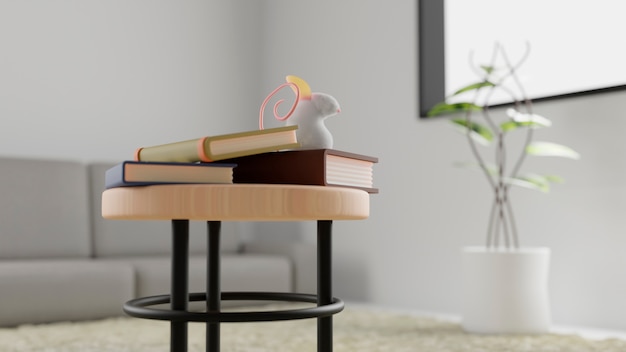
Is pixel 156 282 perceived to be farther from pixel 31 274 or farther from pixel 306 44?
pixel 306 44

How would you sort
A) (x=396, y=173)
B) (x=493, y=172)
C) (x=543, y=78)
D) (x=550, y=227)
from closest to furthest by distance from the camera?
(x=493, y=172) < (x=550, y=227) < (x=543, y=78) < (x=396, y=173)

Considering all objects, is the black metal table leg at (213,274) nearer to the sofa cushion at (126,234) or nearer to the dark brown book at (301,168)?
the dark brown book at (301,168)

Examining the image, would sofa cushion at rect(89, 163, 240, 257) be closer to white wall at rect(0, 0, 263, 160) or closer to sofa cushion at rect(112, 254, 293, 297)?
sofa cushion at rect(112, 254, 293, 297)

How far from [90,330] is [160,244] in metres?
1.04

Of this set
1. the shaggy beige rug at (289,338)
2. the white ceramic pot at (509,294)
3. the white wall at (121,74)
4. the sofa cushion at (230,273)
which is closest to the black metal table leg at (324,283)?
the shaggy beige rug at (289,338)

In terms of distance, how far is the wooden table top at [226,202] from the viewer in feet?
3.92

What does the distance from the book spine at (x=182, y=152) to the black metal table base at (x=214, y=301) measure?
124 millimetres

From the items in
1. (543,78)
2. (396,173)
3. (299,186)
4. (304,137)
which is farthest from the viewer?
(396,173)

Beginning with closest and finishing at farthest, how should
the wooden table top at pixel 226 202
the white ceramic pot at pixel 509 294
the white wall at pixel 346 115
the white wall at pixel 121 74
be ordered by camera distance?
the wooden table top at pixel 226 202 < the white ceramic pot at pixel 509 294 < the white wall at pixel 346 115 < the white wall at pixel 121 74

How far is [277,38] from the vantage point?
443cm

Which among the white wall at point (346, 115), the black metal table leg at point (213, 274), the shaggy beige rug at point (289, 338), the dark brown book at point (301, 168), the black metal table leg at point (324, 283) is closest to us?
the dark brown book at point (301, 168)

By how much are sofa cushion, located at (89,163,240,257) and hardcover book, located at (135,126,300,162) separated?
7.57ft

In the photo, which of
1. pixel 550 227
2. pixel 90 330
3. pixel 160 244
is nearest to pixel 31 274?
pixel 90 330

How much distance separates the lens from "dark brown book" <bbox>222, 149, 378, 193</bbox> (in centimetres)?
131
